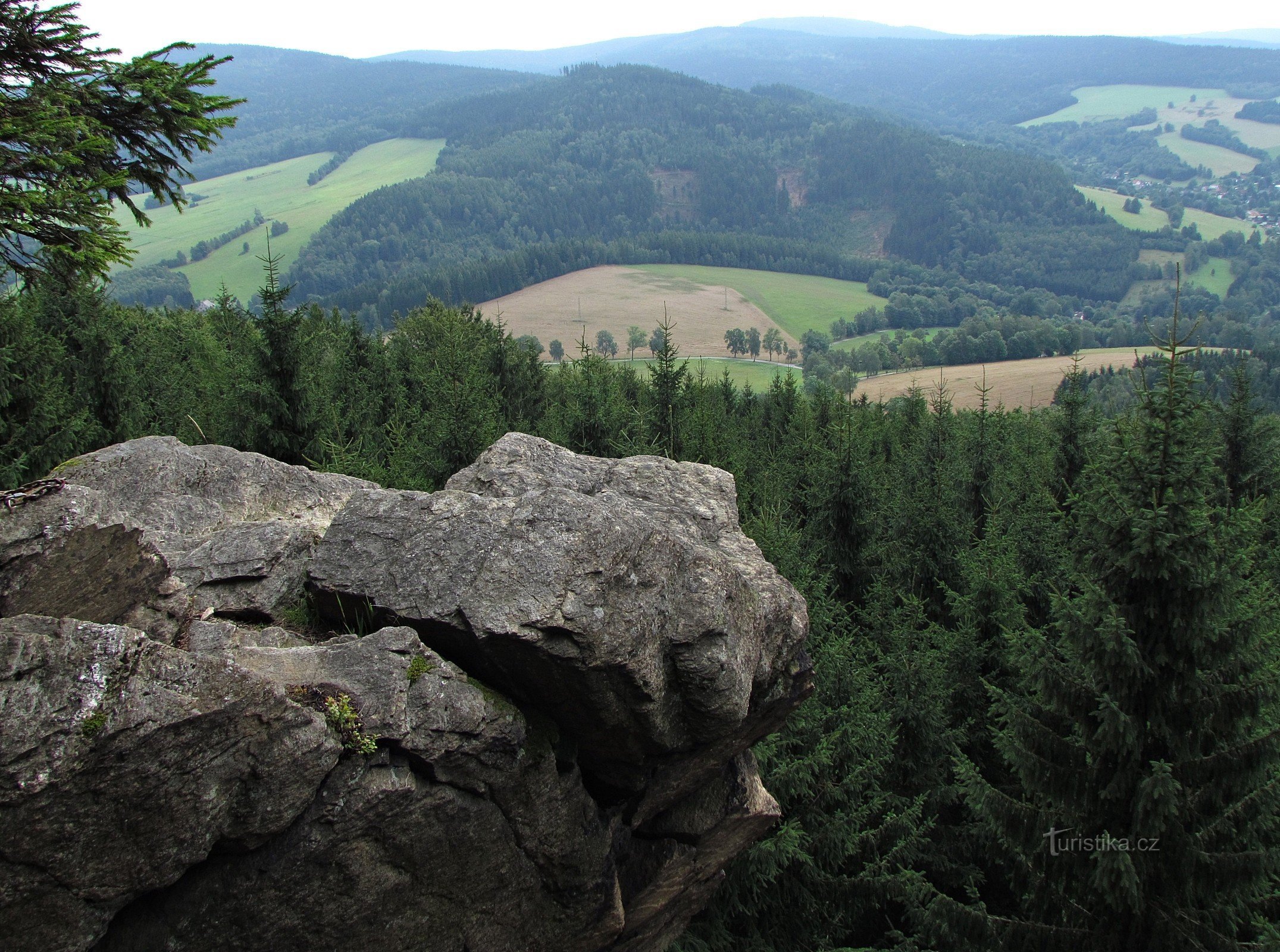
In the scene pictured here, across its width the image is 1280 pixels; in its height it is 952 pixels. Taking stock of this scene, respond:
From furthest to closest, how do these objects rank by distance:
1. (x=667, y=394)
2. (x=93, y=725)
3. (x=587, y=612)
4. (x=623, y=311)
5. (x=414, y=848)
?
(x=623, y=311)
(x=667, y=394)
(x=587, y=612)
(x=414, y=848)
(x=93, y=725)

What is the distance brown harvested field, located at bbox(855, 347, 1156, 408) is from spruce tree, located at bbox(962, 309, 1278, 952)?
283 feet

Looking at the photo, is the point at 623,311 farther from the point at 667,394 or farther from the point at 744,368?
the point at 667,394

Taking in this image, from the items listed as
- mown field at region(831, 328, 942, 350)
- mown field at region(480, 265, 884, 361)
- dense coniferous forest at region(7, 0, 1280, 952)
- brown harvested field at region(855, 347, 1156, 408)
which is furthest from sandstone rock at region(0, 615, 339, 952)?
mown field at region(831, 328, 942, 350)

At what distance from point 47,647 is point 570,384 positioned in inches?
1187

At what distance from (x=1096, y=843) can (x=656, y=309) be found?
16417cm

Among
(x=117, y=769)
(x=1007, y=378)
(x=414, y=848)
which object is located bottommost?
(x=1007, y=378)

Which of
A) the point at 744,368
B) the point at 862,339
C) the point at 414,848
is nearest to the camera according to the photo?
the point at 414,848

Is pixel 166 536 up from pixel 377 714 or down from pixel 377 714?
up

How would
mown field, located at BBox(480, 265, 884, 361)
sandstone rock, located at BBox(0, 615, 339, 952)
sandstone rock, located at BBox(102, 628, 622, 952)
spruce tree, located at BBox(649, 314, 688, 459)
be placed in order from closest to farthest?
1. sandstone rock, located at BBox(0, 615, 339, 952)
2. sandstone rock, located at BBox(102, 628, 622, 952)
3. spruce tree, located at BBox(649, 314, 688, 459)
4. mown field, located at BBox(480, 265, 884, 361)

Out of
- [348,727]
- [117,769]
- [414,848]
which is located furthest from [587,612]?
[117,769]

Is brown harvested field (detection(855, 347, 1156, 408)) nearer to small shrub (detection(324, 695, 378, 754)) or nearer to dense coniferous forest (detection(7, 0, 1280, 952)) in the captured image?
dense coniferous forest (detection(7, 0, 1280, 952))

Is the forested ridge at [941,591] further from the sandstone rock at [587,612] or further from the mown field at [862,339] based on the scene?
the mown field at [862,339]

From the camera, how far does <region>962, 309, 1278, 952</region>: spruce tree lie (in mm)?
10461

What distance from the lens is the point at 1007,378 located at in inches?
4673
